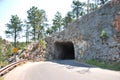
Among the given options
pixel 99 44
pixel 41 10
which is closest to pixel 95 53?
pixel 99 44

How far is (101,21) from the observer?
36906mm

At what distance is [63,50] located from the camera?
52031 millimetres

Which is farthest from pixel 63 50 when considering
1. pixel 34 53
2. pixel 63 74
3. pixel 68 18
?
pixel 63 74

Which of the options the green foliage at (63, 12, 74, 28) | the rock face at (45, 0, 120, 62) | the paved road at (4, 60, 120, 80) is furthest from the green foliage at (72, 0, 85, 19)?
the paved road at (4, 60, 120, 80)

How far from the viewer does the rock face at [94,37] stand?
30320 millimetres

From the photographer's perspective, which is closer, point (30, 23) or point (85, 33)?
point (85, 33)

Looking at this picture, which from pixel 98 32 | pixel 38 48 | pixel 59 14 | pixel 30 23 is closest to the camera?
pixel 98 32

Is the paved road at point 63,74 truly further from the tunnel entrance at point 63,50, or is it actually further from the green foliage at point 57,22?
the green foliage at point 57,22

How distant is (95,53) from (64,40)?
511 inches

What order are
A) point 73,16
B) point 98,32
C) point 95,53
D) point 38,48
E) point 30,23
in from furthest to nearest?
point 73,16 → point 30,23 → point 38,48 → point 98,32 → point 95,53

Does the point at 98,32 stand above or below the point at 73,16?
below

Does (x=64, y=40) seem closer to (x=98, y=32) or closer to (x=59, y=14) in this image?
(x=98, y=32)

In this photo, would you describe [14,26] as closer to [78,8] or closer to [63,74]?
[78,8]

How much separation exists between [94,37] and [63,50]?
1746 cm
